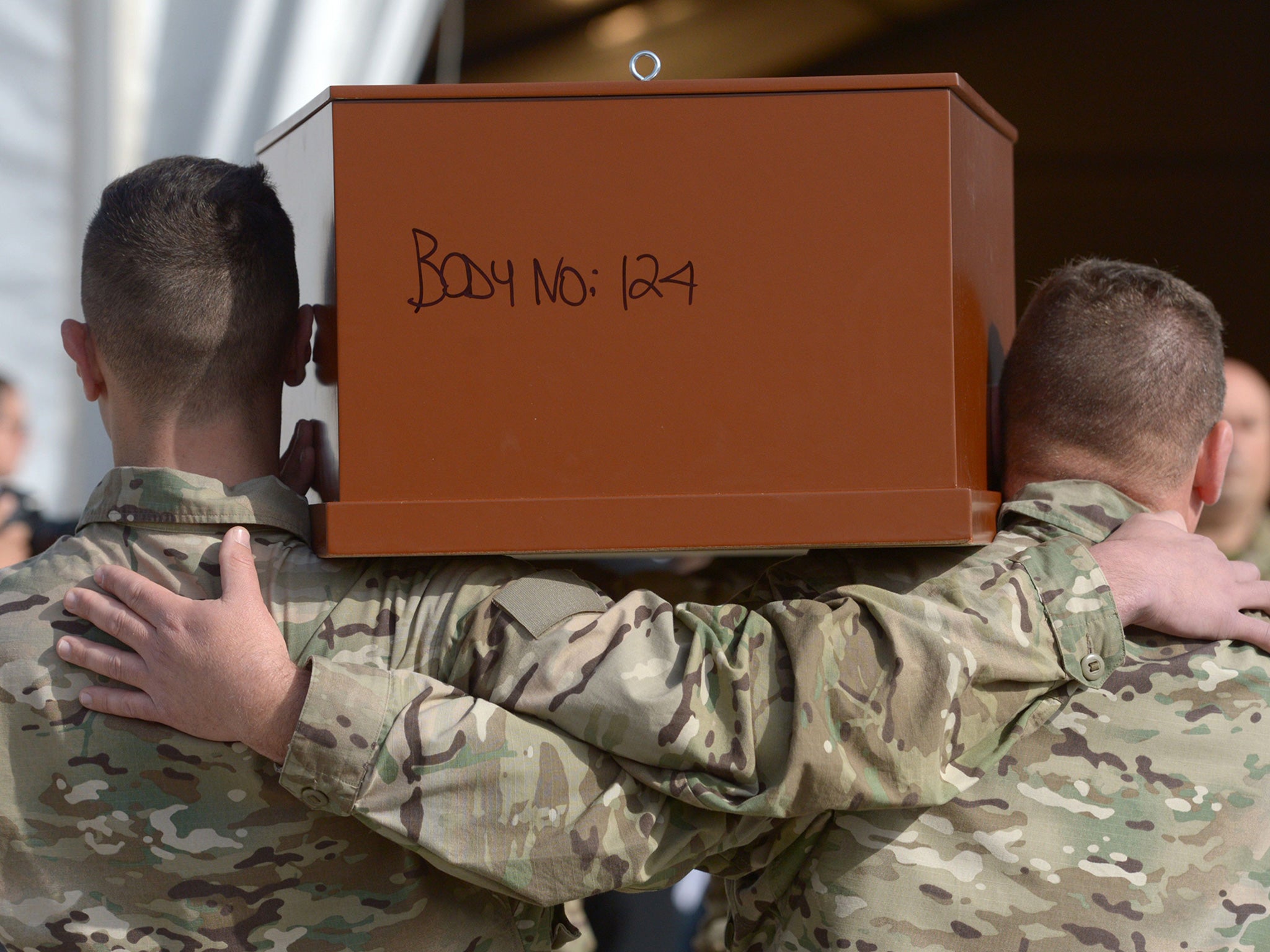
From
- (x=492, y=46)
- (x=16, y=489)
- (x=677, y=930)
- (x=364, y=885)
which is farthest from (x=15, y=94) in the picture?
(x=677, y=930)

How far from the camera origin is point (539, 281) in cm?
130

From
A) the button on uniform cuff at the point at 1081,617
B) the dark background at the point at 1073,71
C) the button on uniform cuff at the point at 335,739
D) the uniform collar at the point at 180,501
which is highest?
the dark background at the point at 1073,71

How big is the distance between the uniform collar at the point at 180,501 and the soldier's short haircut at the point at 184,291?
0.08 m

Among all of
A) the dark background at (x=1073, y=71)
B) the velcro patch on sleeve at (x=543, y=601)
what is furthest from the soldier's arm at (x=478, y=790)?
the dark background at (x=1073, y=71)

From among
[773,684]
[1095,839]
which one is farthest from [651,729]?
[1095,839]

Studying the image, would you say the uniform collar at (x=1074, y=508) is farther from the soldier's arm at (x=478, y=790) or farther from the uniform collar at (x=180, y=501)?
the uniform collar at (x=180, y=501)

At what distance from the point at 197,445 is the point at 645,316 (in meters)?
0.56

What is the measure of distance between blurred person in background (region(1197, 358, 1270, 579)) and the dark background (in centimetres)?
217

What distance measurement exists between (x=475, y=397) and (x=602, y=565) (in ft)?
3.26

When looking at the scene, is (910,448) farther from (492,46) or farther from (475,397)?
(492,46)

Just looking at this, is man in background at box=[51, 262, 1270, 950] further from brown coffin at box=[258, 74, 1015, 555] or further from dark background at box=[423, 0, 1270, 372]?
dark background at box=[423, 0, 1270, 372]

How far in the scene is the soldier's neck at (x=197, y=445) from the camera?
4.62 feet

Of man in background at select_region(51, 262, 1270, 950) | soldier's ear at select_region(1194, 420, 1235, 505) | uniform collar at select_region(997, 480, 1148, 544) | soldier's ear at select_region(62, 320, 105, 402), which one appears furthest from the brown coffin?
soldier's ear at select_region(1194, 420, 1235, 505)

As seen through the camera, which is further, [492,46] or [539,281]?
[492,46]
